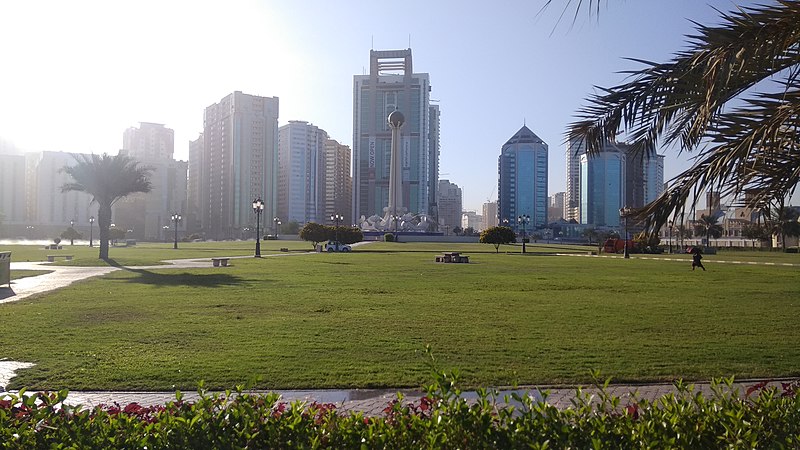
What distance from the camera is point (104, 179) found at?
138 feet

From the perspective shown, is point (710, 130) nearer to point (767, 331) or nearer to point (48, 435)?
point (48, 435)

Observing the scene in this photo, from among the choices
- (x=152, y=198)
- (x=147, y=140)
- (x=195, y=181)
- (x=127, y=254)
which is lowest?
(x=127, y=254)

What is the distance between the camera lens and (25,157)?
122m

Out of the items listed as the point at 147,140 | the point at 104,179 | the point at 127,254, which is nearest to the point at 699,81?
the point at 104,179

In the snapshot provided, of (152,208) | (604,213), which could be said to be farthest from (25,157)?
(604,213)

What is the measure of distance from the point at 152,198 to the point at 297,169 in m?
45.1

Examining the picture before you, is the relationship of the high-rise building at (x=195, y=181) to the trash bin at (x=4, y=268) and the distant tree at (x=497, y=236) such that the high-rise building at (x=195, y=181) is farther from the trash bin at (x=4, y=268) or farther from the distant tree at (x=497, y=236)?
the trash bin at (x=4, y=268)

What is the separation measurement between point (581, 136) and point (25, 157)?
135 meters

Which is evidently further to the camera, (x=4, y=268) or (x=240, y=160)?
(x=240, y=160)

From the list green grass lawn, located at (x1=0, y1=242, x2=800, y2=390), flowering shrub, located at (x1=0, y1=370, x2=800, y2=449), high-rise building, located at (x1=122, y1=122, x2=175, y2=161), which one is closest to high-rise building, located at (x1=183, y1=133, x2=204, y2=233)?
high-rise building, located at (x1=122, y1=122, x2=175, y2=161)

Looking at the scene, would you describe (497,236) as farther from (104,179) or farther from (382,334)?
(382,334)

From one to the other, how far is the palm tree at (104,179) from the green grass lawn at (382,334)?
22157 mm

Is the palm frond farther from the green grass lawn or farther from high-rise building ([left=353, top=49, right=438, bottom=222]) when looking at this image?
high-rise building ([left=353, top=49, right=438, bottom=222])

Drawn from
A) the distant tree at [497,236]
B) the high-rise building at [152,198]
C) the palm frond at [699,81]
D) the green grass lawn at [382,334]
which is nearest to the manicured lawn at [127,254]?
the green grass lawn at [382,334]
